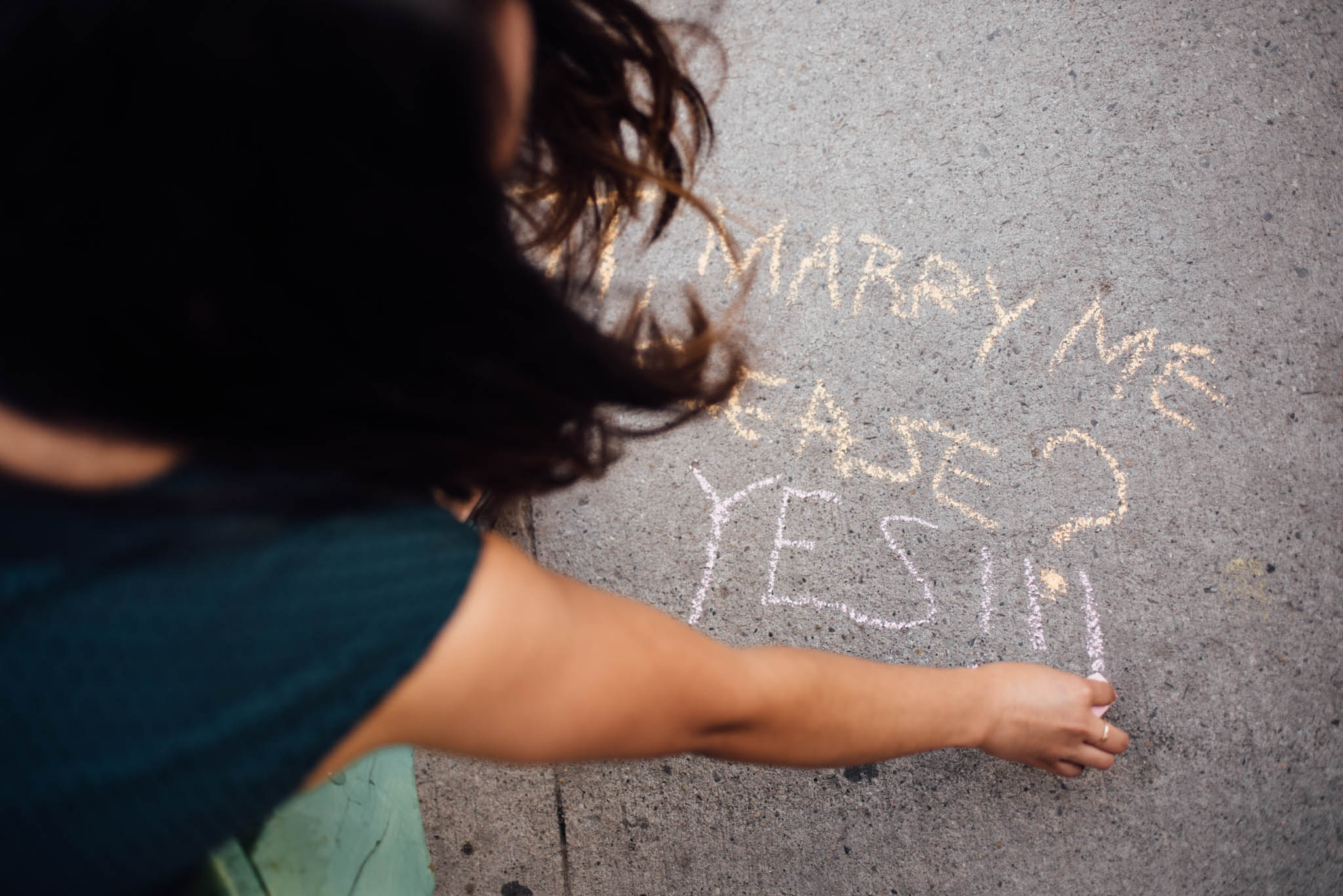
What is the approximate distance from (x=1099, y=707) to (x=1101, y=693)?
6 centimetres

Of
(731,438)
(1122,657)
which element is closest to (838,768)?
(1122,657)

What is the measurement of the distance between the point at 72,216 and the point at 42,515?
269mm

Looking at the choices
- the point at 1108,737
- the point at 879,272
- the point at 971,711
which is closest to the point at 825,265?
the point at 879,272

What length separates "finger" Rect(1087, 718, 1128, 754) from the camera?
1590mm

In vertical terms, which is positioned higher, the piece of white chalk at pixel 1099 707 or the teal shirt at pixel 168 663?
the piece of white chalk at pixel 1099 707

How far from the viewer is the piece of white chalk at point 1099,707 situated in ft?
5.50

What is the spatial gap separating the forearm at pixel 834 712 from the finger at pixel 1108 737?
1.31 feet

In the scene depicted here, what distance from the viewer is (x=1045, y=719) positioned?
59.8 inches

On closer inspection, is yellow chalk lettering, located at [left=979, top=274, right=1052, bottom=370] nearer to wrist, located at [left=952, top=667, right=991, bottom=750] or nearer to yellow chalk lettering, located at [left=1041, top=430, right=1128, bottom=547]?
yellow chalk lettering, located at [left=1041, top=430, right=1128, bottom=547]

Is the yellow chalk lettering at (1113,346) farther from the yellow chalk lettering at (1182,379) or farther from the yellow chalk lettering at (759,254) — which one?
the yellow chalk lettering at (759,254)

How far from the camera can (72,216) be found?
2.00ft

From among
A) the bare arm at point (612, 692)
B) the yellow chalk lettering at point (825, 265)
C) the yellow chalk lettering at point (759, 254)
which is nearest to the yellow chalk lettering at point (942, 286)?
the yellow chalk lettering at point (825, 265)

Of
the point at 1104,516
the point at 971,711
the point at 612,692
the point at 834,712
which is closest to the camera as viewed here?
the point at 612,692

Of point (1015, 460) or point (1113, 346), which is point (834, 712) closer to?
point (1015, 460)
